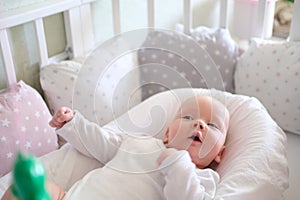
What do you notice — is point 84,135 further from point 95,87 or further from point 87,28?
point 87,28

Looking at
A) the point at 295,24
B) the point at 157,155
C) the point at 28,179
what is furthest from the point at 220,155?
the point at 28,179

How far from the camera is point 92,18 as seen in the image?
1.47 metres

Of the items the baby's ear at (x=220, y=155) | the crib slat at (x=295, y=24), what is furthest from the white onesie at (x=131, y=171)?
the crib slat at (x=295, y=24)

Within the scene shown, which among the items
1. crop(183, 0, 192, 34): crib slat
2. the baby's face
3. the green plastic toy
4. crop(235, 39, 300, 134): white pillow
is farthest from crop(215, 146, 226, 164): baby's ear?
the green plastic toy

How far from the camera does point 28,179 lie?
356mm

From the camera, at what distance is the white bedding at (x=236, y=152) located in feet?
2.95

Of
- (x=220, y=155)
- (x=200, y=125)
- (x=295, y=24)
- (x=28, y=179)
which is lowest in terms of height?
(x=220, y=155)

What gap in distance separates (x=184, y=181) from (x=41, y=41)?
2.23 ft

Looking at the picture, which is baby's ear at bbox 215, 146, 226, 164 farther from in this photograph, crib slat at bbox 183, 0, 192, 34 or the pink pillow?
crib slat at bbox 183, 0, 192, 34

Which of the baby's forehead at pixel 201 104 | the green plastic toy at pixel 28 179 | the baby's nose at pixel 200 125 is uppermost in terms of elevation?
the green plastic toy at pixel 28 179

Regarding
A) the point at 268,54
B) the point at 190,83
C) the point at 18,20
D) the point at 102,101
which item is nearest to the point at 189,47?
the point at 190,83

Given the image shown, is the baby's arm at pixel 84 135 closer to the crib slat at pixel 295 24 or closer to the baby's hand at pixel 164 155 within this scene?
the baby's hand at pixel 164 155

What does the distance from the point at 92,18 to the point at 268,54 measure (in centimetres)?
62

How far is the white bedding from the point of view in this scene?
0.90 metres
